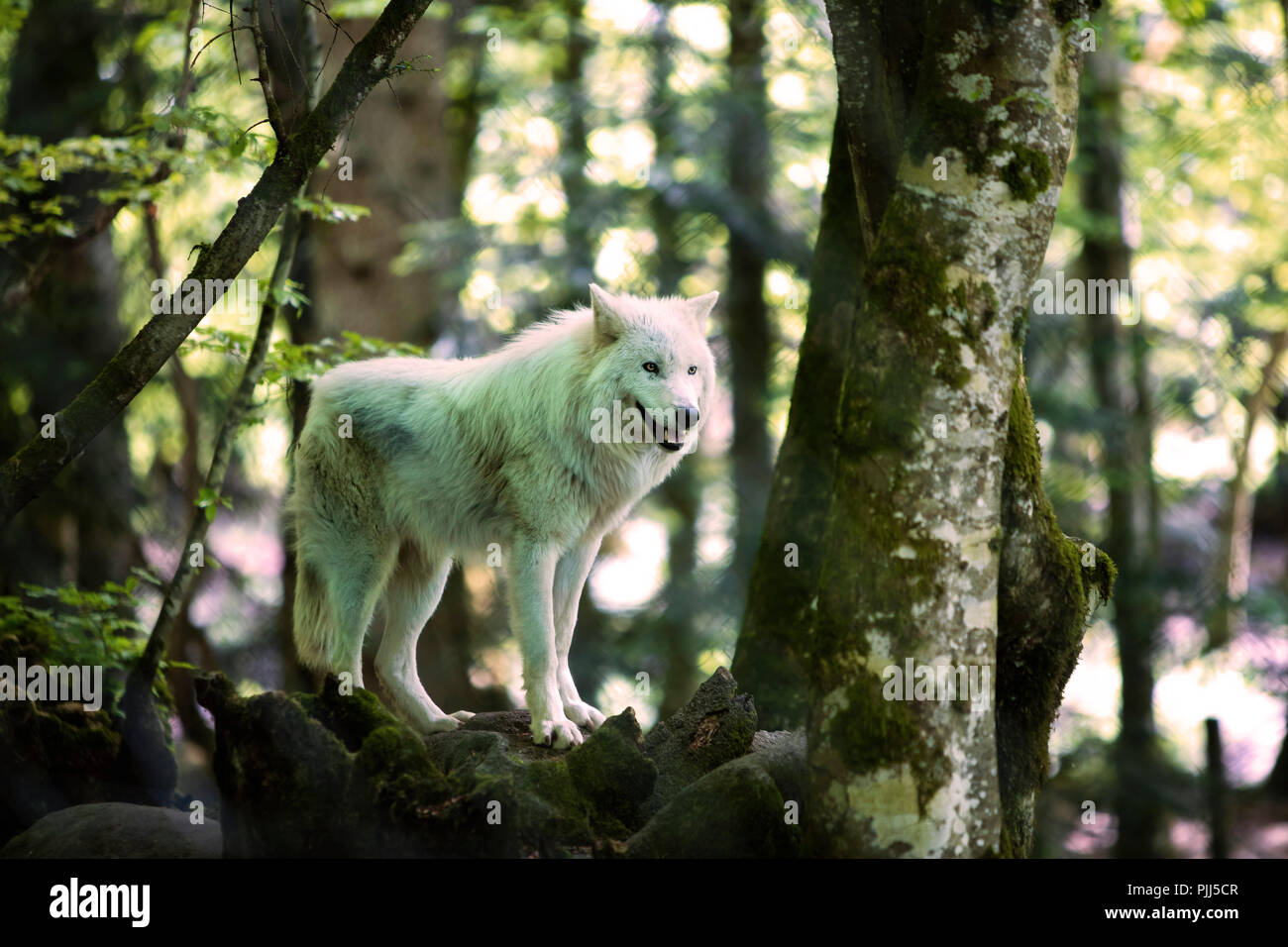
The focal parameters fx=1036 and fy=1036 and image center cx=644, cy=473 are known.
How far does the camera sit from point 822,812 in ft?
11.4

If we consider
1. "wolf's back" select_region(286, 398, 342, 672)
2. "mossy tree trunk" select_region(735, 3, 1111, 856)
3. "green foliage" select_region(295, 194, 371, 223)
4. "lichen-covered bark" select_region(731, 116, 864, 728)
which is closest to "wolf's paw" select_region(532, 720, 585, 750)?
"wolf's back" select_region(286, 398, 342, 672)

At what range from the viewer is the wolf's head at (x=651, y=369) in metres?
4.57

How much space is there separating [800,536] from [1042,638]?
1.83 meters

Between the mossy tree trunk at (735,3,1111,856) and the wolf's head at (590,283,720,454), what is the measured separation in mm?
1052

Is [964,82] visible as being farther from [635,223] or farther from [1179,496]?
[1179,496]

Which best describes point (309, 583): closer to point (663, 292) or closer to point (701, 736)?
point (701, 736)

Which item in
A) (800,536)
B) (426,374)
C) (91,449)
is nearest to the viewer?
(426,374)

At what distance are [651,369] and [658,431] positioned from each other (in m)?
0.30

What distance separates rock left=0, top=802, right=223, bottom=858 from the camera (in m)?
4.17

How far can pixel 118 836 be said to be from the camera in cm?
426

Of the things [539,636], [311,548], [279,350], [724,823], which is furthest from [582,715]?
[279,350]

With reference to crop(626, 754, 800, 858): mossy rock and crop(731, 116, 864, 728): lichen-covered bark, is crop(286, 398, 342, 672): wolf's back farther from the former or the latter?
crop(731, 116, 864, 728): lichen-covered bark

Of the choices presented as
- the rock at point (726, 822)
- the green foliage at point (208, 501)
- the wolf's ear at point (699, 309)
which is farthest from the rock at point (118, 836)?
the wolf's ear at point (699, 309)
